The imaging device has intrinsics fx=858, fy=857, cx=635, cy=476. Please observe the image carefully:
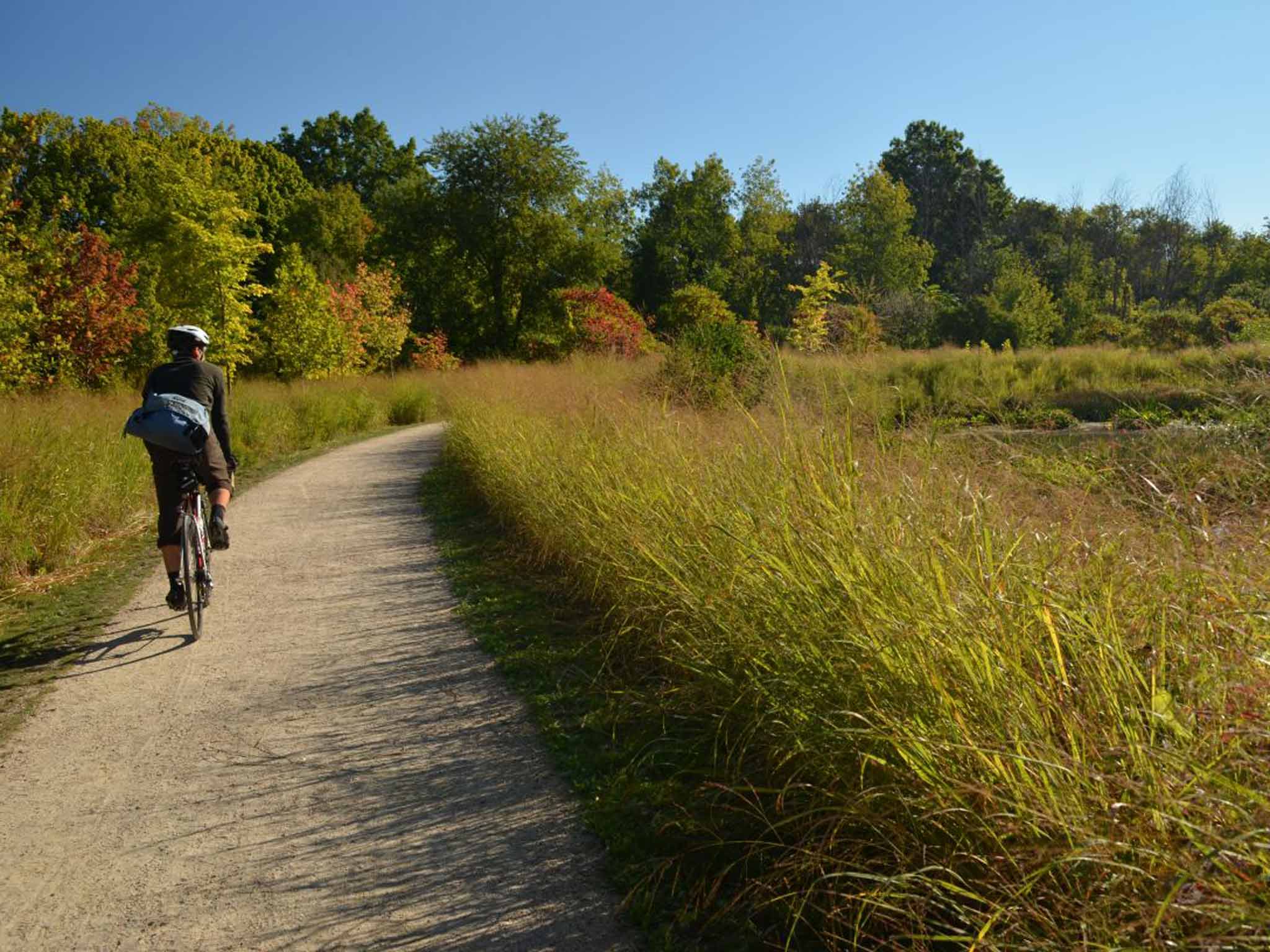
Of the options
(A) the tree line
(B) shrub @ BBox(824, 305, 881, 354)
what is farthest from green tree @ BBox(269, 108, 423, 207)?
(B) shrub @ BBox(824, 305, 881, 354)

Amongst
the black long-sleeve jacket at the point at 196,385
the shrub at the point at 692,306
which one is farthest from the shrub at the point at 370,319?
the black long-sleeve jacket at the point at 196,385

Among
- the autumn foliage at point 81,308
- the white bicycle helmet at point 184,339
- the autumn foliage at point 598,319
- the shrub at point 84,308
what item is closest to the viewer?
the white bicycle helmet at point 184,339

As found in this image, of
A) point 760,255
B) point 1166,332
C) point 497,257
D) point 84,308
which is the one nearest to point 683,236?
point 760,255

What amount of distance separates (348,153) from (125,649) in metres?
66.8

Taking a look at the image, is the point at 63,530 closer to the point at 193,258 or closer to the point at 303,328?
the point at 193,258

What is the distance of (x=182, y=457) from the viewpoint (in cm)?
583

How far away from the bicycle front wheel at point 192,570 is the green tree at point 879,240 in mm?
50102

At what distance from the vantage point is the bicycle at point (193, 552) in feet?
18.5

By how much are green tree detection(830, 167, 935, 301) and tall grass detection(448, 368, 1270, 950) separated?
5052 centimetres

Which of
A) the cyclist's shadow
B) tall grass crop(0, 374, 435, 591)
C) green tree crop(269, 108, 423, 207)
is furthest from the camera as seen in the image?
green tree crop(269, 108, 423, 207)

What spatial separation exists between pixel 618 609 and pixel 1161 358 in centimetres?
2140

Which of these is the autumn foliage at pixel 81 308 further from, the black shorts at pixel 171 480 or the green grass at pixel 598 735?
the green grass at pixel 598 735

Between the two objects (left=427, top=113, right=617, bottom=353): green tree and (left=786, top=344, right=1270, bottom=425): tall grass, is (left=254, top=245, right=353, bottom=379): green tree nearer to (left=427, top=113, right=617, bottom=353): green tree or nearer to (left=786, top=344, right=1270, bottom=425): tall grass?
→ (left=427, top=113, right=617, bottom=353): green tree

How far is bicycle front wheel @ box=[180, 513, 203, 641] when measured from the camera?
5.61m
